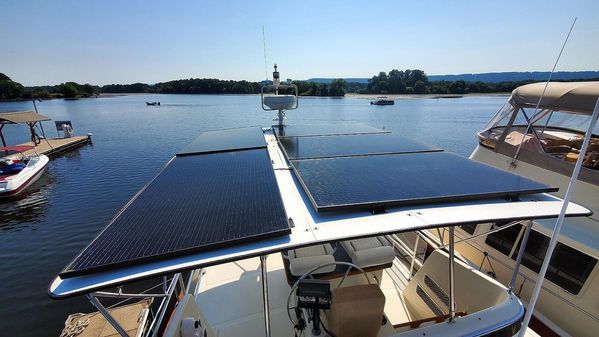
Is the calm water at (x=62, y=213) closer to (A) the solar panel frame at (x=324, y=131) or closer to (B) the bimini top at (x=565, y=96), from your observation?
(A) the solar panel frame at (x=324, y=131)

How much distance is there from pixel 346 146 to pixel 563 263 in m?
4.17

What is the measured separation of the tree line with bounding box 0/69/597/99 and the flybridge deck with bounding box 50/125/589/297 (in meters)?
102

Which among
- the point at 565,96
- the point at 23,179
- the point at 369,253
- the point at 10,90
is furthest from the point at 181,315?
the point at 10,90

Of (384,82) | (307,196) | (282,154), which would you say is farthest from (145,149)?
(384,82)

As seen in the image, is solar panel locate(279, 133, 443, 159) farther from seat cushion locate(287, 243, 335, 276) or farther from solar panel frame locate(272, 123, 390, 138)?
seat cushion locate(287, 243, 335, 276)

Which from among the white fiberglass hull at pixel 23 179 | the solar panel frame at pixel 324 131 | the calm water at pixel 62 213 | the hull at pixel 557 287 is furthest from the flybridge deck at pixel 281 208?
the white fiberglass hull at pixel 23 179

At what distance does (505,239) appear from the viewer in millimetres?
5289

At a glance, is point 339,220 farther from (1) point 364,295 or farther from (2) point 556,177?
(2) point 556,177

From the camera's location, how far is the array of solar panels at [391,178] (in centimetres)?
284

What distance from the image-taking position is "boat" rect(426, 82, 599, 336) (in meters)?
4.09

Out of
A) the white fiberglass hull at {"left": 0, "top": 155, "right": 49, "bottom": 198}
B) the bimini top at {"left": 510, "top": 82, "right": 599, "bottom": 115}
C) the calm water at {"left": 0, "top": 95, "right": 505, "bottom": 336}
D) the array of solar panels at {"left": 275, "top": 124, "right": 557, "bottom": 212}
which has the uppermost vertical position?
the bimini top at {"left": 510, "top": 82, "right": 599, "bottom": 115}

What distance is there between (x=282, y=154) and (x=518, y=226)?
15.7 feet

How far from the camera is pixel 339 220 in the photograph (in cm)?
259

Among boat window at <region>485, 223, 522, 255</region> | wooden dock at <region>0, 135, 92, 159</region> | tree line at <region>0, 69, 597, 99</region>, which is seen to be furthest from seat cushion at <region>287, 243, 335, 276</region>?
tree line at <region>0, 69, 597, 99</region>
